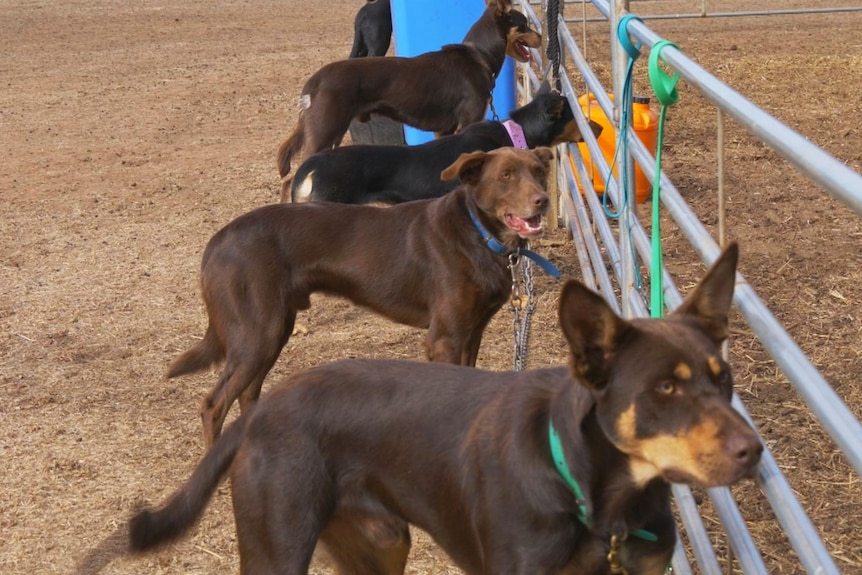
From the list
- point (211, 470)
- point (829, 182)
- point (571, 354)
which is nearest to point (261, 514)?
point (211, 470)

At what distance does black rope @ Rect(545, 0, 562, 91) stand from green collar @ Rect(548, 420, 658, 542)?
436 centimetres

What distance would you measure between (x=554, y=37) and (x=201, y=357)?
2986 millimetres

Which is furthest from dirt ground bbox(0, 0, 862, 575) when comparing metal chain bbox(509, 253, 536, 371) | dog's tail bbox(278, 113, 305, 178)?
metal chain bbox(509, 253, 536, 371)

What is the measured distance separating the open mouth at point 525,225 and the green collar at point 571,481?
287 cm

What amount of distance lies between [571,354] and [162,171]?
8.60 metres

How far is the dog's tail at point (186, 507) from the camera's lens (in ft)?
10.3

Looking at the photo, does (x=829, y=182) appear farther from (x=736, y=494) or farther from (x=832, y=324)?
(x=832, y=324)

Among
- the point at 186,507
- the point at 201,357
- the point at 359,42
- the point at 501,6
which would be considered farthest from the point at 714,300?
the point at 359,42

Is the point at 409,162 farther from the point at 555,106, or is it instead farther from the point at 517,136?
the point at 555,106

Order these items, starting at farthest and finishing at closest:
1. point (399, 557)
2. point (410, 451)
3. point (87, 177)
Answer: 1. point (87, 177)
2. point (399, 557)
3. point (410, 451)

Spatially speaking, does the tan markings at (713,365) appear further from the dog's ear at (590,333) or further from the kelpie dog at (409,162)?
the kelpie dog at (409,162)

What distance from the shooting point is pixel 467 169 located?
5492 mm

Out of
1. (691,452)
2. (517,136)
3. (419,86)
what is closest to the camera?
(691,452)

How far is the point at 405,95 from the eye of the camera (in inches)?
334
